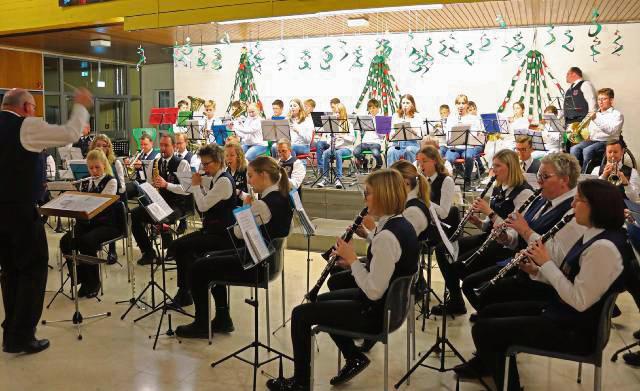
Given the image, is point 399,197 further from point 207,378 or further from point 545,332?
point 207,378

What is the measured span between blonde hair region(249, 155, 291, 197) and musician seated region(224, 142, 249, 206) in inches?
52.1

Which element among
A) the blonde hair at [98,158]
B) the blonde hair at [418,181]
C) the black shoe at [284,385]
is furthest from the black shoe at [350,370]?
the blonde hair at [98,158]

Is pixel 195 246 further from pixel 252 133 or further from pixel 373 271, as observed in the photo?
pixel 252 133

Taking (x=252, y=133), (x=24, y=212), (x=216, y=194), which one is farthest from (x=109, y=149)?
(x=24, y=212)

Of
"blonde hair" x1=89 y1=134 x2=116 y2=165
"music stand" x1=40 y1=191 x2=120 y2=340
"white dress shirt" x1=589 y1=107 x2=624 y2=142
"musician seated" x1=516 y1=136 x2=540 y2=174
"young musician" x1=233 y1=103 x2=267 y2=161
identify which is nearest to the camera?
"music stand" x1=40 y1=191 x2=120 y2=340

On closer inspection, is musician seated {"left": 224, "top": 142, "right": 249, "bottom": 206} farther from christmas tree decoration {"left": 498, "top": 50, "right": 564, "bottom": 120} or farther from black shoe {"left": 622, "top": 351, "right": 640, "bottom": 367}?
christmas tree decoration {"left": 498, "top": 50, "right": 564, "bottom": 120}

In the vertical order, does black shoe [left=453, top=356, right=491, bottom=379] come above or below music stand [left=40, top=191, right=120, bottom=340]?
below

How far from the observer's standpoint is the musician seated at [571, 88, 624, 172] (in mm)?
8352

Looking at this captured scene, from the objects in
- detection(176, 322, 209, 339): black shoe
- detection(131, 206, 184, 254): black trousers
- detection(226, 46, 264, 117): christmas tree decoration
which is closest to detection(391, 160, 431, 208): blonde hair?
detection(176, 322, 209, 339): black shoe

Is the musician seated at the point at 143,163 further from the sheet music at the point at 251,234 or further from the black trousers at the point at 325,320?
the black trousers at the point at 325,320

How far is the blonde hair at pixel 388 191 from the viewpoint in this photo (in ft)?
11.1

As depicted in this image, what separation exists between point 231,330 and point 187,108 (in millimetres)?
8989

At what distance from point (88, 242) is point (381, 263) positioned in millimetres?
3427

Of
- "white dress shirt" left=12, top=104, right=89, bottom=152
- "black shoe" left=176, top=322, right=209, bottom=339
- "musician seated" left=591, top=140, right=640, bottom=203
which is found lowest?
"black shoe" left=176, top=322, right=209, bottom=339
